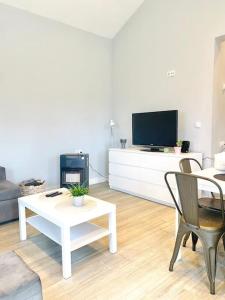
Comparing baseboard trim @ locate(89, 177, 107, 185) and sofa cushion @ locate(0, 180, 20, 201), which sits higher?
sofa cushion @ locate(0, 180, 20, 201)

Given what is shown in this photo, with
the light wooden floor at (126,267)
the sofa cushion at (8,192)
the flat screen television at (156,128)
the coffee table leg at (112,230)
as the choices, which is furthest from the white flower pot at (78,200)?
the flat screen television at (156,128)

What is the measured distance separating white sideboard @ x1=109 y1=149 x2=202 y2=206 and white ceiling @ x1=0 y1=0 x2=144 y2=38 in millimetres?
2404

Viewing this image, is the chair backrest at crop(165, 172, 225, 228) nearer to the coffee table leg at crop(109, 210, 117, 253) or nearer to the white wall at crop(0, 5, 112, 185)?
the coffee table leg at crop(109, 210, 117, 253)

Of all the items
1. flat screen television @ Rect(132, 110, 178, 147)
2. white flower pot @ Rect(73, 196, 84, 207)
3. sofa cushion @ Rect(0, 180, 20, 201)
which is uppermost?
flat screen television @ Rect(132, 110, 178, 147)

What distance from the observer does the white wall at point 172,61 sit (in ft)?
11.7

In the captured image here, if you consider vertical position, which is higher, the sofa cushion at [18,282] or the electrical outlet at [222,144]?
the electrical outlet at [222,144]

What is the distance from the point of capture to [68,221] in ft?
6.52

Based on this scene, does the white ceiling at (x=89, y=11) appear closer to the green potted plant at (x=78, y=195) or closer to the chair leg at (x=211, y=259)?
the green potted plant at (x=78, y=195)

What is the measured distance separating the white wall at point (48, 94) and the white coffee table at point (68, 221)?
1.55 m

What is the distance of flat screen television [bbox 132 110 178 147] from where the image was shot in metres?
3.77

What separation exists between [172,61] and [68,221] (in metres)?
3.19

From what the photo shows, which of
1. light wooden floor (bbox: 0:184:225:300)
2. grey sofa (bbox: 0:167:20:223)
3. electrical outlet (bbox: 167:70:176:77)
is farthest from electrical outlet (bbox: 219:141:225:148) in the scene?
grey sofa (bbox: 0:167:20:223)

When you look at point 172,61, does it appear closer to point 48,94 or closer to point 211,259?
point 48,94

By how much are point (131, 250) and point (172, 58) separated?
122 inches
